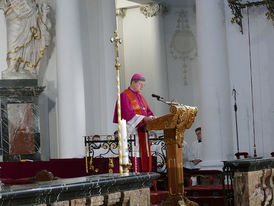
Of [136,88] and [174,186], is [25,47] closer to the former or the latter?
[136,88]

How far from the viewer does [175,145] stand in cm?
853

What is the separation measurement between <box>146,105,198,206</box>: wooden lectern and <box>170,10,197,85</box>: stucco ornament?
12.3 metres

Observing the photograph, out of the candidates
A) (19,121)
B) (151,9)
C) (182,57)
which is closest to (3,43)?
(19,121)

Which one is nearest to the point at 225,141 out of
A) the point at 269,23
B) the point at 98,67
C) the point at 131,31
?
the point at 269,23

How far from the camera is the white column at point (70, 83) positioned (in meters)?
15.1

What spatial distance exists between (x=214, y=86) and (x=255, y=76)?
101cm

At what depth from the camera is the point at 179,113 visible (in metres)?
8.42

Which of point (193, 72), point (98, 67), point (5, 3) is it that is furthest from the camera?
point (193, 72)

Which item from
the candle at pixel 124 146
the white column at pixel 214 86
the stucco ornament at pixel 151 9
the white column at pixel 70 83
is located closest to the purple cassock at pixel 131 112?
the white column at pixel 214 86

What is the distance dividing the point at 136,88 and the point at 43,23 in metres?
6.62

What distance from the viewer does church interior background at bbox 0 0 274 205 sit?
43.0 ft

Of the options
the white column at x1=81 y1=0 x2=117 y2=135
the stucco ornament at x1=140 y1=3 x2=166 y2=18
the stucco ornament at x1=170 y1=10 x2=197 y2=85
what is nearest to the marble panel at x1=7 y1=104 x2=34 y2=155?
the white column at x1=81 y1=0 x2=117 y2=135

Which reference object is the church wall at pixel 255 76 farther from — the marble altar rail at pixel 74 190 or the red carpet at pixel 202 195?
the marble altar rail at pixel 74 190

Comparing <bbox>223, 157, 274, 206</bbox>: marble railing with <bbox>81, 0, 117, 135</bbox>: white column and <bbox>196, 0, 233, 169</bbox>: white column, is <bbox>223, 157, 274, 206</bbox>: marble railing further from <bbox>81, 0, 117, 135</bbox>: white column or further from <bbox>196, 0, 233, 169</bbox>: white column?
<bbox>81, 0, 117, 135</bbox>: white column
